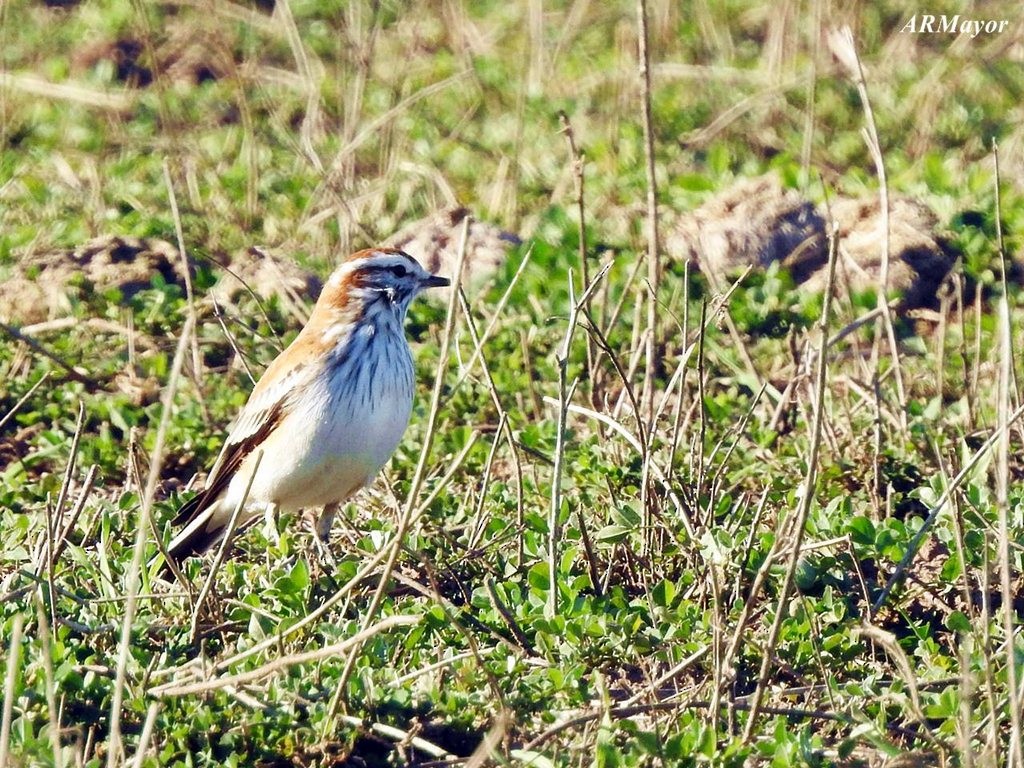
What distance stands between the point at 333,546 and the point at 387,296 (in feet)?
3.98

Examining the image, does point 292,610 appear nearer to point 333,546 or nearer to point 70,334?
point 333,546

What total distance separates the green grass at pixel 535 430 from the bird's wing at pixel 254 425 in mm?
208

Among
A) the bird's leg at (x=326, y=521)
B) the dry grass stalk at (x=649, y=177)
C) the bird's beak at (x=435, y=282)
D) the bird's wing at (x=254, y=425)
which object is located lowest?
the bird's leg at (x=326, y=521)

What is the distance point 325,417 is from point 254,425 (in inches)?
20.6

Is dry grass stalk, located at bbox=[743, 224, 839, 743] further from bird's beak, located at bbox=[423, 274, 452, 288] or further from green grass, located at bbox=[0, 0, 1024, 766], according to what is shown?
bird's beak, located at bbox=[423, 274, 452, 288]

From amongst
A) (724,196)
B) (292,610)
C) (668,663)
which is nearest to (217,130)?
(724,196)

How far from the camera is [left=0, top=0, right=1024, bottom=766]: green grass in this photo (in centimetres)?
528

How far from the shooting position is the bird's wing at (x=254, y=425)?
698cm

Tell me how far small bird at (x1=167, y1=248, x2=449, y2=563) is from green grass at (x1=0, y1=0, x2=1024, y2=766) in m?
0.23

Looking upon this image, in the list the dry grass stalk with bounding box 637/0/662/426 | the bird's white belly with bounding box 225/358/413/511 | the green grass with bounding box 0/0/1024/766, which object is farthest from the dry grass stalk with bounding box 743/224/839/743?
the bird's white belly with bounding box 225/358/413/511

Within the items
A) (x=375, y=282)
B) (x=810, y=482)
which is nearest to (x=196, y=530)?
(x=375, y=282)

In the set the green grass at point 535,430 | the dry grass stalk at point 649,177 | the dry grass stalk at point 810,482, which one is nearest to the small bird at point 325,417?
the green grass at point 535,430

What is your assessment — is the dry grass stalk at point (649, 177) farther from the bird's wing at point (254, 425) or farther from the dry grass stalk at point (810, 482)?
the dry grass stalk at point (810, 482)

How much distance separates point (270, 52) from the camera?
43.4 feet
